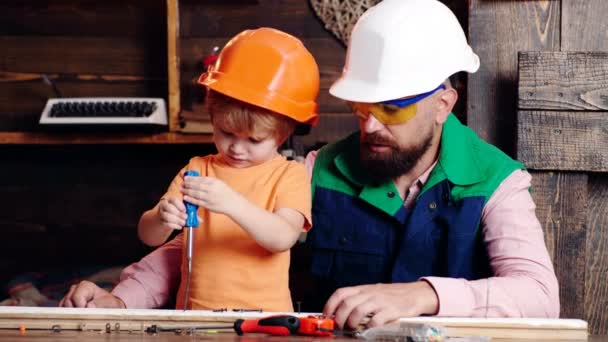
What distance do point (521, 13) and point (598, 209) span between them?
0.57 metres

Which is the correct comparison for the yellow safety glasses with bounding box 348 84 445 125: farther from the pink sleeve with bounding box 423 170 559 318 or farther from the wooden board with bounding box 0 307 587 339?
the wooden board with bounding box 0 307 587 339

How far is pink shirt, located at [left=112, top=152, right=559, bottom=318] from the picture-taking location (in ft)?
5.37

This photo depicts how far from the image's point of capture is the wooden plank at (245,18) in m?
3.66

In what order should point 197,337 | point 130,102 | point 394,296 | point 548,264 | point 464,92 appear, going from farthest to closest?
point 130,102 → point 464,92 → point 548,264 → point 394,296 → point 197,337

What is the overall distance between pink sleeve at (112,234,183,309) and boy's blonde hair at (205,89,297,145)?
1.27ft

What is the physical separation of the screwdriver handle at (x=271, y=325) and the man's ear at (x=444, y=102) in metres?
0.86

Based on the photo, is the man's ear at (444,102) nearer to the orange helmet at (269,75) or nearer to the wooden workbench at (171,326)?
the orange helmet at (269,75)

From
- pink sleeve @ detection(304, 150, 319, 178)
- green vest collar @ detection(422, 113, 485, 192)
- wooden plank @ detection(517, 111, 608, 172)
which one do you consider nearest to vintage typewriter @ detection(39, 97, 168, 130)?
pink sleeve @ detection(304, 150, 319, 178)

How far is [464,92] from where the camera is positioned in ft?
7.36

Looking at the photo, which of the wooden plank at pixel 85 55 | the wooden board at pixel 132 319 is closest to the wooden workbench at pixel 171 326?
the wooden board at pixel 132 319

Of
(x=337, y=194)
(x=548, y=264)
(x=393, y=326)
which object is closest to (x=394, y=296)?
(x=393, y=326)

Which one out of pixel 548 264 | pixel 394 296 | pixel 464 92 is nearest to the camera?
pixel 394 296

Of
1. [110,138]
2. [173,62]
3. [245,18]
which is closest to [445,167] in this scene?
[173,62]

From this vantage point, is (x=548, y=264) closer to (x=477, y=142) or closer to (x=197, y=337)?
(x=477, y=142)
